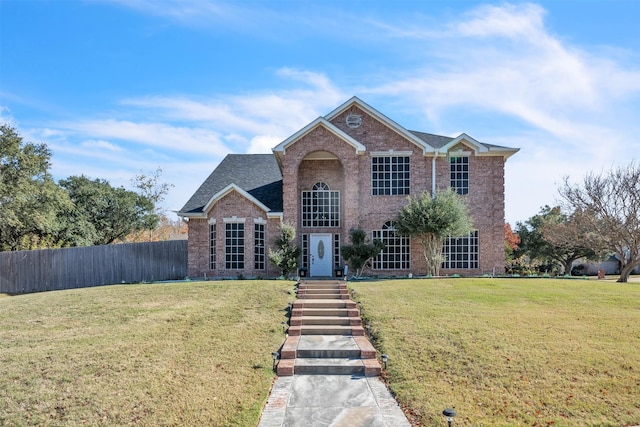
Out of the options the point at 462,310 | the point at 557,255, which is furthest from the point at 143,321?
the point at 557,255

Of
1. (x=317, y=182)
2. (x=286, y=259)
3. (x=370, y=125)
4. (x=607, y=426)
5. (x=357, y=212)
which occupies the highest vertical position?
(x=370, y=125)

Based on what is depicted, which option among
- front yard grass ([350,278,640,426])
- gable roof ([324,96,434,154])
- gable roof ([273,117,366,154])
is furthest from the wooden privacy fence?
front yard grass ([350,278,640,426])

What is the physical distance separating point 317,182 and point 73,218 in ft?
78.3

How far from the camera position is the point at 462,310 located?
42.9 feet

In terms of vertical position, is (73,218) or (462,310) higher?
(73,218)

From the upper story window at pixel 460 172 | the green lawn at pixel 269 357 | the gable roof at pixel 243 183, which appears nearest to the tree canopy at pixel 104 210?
the gable roof at pixel 243 183

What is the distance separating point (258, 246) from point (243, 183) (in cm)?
453

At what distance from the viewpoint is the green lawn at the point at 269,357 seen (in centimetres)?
718

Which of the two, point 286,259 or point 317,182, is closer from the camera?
point 286,259

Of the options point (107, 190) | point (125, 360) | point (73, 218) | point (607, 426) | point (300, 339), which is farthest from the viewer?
point (107, 190)

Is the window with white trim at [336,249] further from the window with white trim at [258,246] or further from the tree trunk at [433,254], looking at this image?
the tree trunk at [433,254]

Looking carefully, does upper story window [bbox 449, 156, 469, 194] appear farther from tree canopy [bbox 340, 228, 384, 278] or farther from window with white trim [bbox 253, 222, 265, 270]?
window with white trim [bbox 253, 222, 265, 270]

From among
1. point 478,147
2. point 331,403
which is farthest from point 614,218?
point 331,403

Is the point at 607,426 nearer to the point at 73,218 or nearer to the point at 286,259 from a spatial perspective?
the point at 286,259
